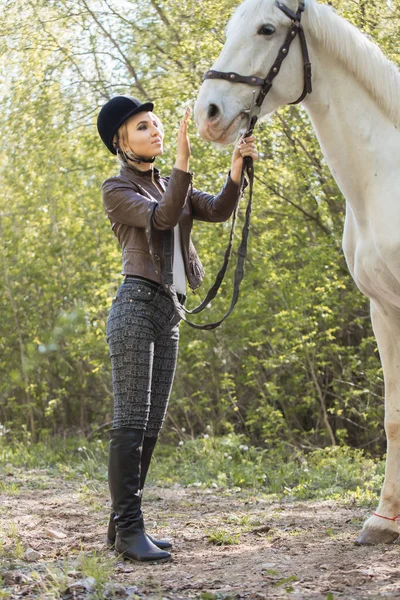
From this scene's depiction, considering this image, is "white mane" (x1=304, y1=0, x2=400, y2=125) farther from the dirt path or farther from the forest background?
the forest background

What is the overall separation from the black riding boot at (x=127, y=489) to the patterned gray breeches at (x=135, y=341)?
62 millimetres

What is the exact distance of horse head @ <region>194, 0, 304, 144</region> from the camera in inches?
116

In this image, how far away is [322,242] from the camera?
6.70 m

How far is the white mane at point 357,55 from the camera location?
122 inches

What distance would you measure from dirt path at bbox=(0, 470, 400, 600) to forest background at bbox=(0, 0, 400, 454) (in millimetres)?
2217

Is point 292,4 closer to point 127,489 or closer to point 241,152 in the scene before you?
point 241,152

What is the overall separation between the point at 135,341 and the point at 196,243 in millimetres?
4396

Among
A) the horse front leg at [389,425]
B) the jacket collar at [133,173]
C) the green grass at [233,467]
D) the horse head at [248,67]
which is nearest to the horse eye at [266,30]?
the horse head at [248,67]

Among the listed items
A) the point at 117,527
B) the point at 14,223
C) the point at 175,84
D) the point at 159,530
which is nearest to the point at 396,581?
the point at 117,527

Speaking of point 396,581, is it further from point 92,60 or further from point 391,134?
point 92,60

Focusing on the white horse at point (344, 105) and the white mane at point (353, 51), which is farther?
the white mane at point (353, 51)

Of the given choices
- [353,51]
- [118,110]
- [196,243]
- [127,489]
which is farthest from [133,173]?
[196,243]

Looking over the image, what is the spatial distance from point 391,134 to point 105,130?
120 cm

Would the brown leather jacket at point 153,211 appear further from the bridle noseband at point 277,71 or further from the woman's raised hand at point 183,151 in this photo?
the bridle noseband at point 277,71
